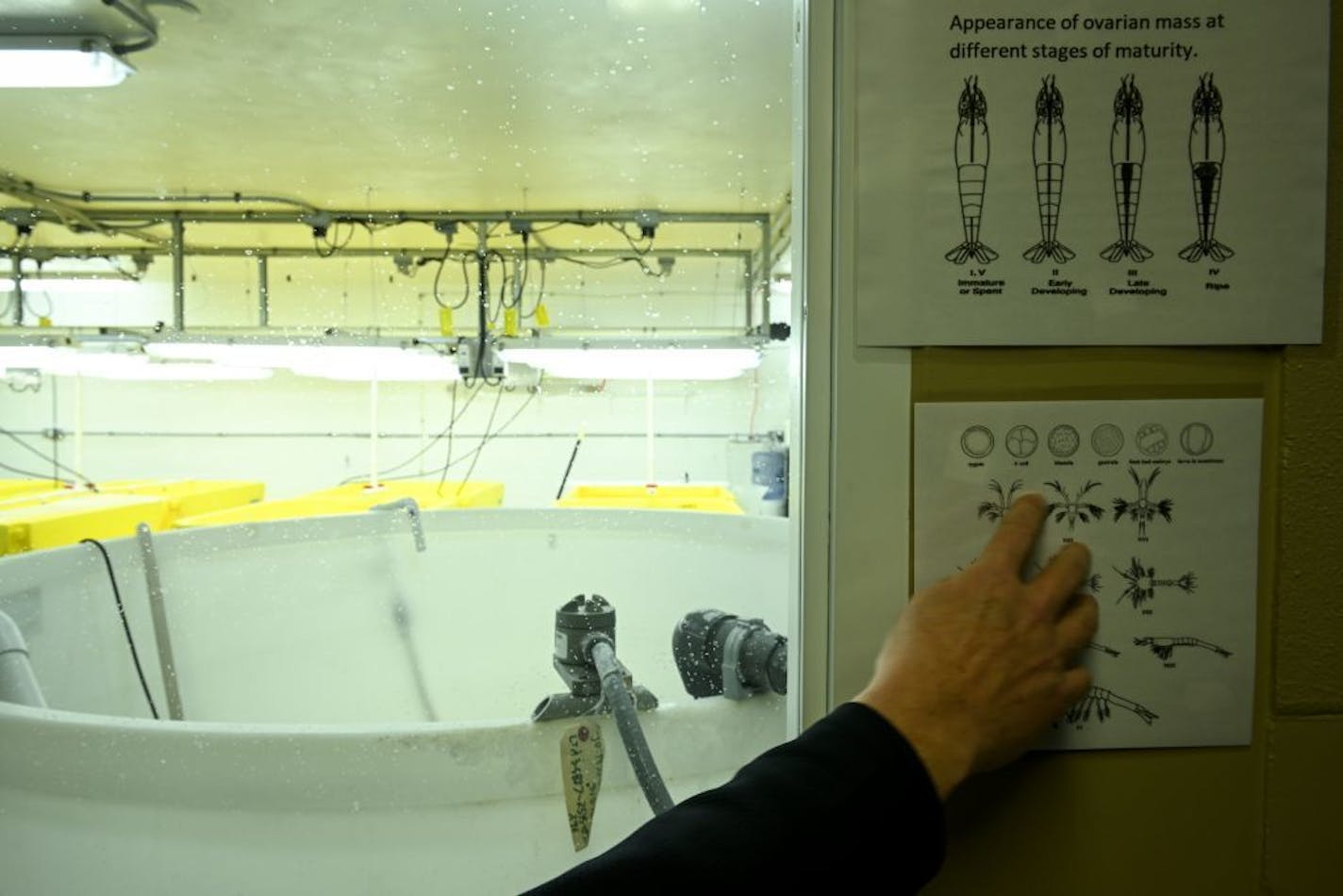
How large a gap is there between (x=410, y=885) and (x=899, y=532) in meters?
0.66

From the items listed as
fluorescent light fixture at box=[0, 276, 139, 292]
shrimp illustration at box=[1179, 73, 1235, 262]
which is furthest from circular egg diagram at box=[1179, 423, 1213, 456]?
fluorescent light fixture at box=[0, 276, 139, 292]

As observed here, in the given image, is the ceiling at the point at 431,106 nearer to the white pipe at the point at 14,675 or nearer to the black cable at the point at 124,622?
the black cable at the point at 124,622

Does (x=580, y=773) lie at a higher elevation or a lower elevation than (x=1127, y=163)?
lower

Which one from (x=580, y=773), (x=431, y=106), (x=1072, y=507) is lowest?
(x=580, y=773)

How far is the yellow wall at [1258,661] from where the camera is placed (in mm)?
455

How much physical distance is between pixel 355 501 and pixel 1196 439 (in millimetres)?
3128

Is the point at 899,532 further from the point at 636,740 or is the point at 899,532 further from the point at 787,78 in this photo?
the point at 787,78

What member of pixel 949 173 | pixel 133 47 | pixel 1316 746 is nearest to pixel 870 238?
pixel 949 173

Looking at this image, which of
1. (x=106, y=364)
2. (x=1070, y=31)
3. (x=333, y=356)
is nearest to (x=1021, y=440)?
(x=1070, y=31)

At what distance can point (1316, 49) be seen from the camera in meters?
0.44

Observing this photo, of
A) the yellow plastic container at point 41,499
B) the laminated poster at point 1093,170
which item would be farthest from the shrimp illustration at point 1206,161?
the yellow plastic container at point 41,499

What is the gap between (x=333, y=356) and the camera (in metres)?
2.51

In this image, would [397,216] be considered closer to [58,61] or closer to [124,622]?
[58,61]

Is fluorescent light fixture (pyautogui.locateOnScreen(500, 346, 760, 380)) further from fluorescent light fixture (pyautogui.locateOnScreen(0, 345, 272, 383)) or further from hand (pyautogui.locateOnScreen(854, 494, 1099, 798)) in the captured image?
hand (pyautogui.locateOnScreen(854, 494, 1099, 798))
